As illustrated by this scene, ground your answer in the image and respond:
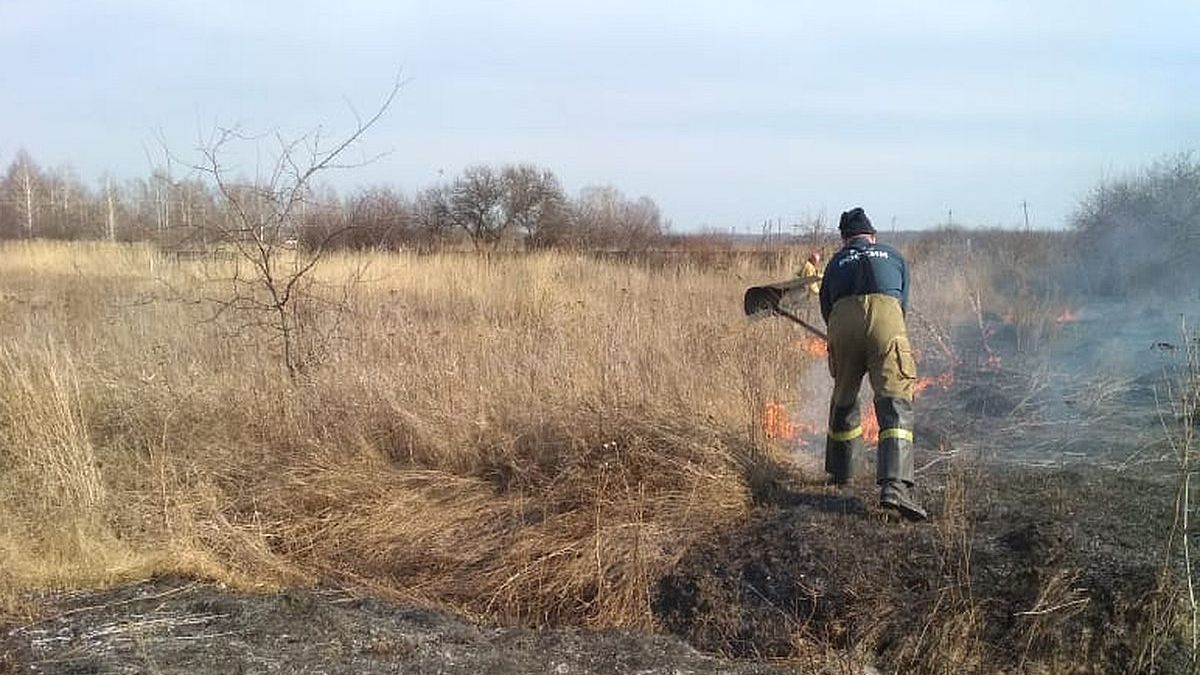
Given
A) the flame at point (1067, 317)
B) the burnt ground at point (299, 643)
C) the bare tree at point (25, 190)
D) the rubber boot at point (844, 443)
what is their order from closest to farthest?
the burnt ground at point (299, 643), the rubber boot at point (844, 443), the flame at point (1067, 317), the bare tree at point (25, 190)

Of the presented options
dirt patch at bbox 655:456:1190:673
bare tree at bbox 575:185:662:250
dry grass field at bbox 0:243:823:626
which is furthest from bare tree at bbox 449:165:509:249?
dirt patch at bbox 655:456:1190:673

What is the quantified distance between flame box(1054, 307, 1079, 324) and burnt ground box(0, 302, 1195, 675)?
6430 mm

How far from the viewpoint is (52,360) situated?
6.52 metres

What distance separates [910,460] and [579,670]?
6.79ft

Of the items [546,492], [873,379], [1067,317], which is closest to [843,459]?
[873,379]

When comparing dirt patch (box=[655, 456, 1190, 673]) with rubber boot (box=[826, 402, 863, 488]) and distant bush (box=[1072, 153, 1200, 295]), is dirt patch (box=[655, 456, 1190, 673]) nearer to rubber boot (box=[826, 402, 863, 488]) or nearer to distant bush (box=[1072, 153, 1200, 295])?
rubber boot (box=[826, 402, 863, 488])

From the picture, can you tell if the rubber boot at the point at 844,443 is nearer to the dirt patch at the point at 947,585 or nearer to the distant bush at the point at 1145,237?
the dirt patch at the point at 947,585

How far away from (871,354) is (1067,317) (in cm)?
766

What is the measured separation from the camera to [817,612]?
4.14 m

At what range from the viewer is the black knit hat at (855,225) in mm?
5328

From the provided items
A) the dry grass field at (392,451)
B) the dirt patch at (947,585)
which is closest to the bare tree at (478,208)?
the dry grass field at (392,451)

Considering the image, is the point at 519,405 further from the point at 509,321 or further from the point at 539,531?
the point at 509,321

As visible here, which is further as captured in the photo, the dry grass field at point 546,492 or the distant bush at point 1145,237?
the distant bush at point 1145,237

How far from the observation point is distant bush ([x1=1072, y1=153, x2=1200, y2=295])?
12000 millimetres
